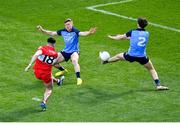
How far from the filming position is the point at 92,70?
1958 centimetres

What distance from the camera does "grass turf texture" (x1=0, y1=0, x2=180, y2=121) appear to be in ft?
52.5

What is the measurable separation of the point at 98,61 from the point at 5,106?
5048 mm

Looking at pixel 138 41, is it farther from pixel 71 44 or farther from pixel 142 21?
pixel 71 44

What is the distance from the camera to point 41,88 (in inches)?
704

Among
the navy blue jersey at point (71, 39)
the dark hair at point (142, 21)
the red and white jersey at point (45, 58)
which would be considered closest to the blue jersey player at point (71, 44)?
the navy blue jersey at point (71, 39)

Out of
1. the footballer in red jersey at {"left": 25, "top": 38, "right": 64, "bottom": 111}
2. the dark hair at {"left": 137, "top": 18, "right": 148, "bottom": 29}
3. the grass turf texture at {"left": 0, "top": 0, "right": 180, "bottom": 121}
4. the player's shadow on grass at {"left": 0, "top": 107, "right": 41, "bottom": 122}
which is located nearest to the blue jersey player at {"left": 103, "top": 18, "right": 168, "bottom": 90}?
the dark hair at {"left": 137, "top": 18, "right": 148, "bottom": 29}

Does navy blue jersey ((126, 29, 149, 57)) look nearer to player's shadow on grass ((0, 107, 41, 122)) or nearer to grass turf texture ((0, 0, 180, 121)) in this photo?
grass turf texture ((0, 0, 180, 121))

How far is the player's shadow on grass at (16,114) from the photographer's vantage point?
15.5m

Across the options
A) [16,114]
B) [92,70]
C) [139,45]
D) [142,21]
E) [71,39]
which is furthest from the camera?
[92,70]

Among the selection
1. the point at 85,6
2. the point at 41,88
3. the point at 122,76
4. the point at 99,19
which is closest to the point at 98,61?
the point at 122,76

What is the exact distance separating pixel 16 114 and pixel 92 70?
14.5 ft

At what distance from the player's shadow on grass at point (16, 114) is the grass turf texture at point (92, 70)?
27 mm

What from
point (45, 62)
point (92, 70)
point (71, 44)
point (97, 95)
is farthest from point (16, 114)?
point (92, 70)

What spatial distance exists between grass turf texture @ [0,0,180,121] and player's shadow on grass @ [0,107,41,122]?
0.09 ft
